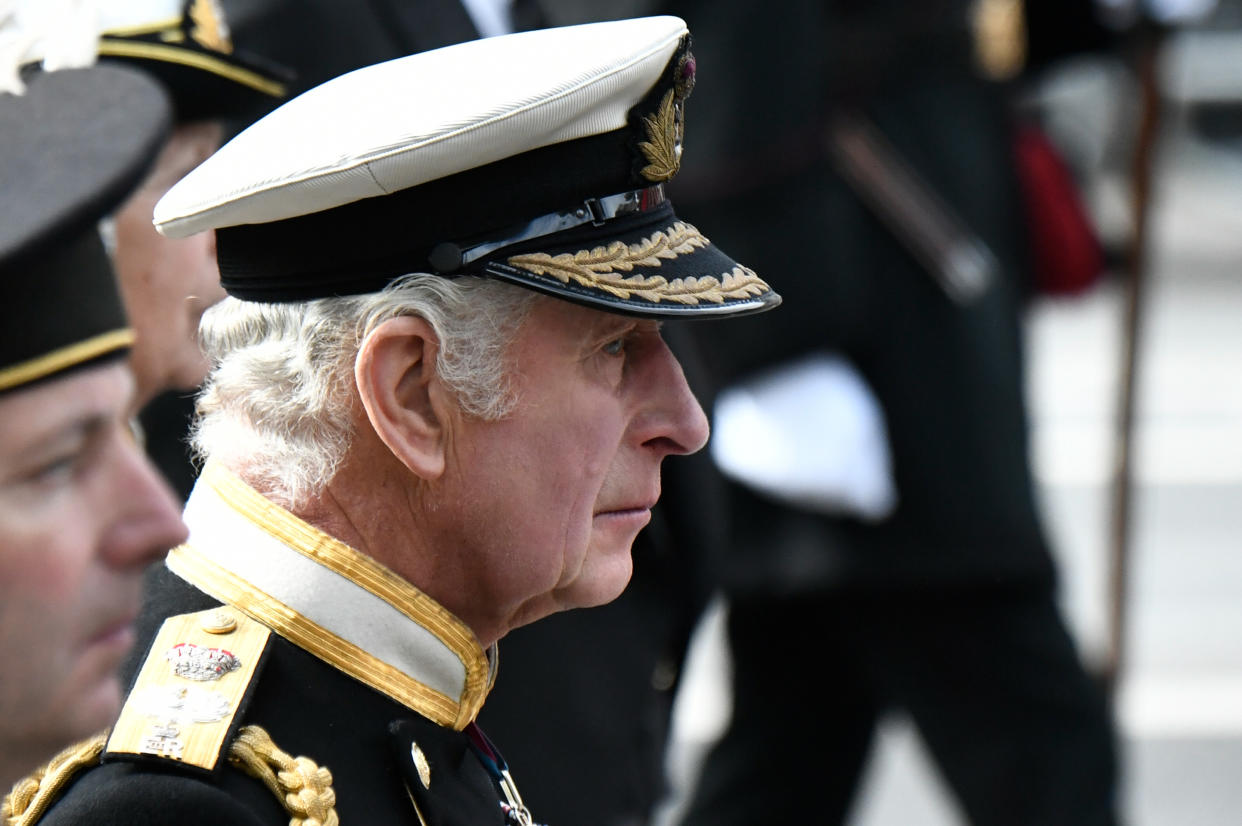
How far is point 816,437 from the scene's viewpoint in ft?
14.3

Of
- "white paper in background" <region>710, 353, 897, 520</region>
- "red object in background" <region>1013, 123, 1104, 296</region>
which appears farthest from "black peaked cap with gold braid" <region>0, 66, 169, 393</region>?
"red object in background" <region>1013, 123, 1104, 296</region>

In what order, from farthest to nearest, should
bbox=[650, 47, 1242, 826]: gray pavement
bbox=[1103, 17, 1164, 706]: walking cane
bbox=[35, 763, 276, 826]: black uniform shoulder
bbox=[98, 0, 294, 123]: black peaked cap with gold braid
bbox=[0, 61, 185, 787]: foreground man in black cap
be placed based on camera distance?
bbox=[1103, 17, 1164, 706]: walking cane < bbox=[650, 47, 1242, 826]: gray pavement < bbox=[98, 0, 294, 123]: black peaked cap with gold braid < bbox=[35, 763, 276, 826]: black uniform shoulder < bbox=[0, 61, 185, 787]: foreground man in black cap

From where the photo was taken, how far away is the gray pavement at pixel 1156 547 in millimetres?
5797

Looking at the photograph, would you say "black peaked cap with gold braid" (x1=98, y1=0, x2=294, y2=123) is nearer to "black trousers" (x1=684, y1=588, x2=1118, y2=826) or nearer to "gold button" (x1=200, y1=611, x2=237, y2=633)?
"gold button" (x1=200, y1=611, x2=237, y2=633)

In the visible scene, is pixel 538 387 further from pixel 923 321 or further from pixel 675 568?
pixel 923 321

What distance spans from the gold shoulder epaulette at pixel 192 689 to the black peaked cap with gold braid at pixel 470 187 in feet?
1.19

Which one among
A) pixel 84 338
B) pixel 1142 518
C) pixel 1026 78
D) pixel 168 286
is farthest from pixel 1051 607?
pixel 1142 518

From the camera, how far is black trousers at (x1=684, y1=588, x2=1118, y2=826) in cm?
425

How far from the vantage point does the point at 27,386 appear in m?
1.58

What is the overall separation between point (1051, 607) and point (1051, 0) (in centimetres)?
194

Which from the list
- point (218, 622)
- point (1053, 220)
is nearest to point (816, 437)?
point (1053, 220)

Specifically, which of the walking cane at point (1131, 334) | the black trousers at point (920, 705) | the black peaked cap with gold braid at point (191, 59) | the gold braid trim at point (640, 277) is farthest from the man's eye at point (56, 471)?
the walking cane at point (1131, 334)

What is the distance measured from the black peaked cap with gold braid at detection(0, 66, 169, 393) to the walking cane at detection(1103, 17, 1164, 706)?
15.7 feet

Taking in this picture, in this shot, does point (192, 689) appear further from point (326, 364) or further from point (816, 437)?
point (816, 437)
